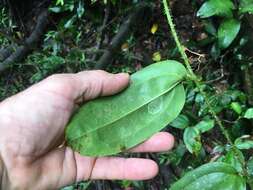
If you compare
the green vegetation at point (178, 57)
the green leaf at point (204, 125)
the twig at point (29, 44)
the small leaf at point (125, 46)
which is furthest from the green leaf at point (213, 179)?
the twig at point (29, 44)

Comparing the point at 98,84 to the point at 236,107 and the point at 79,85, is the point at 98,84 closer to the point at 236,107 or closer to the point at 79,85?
the point at 79,85

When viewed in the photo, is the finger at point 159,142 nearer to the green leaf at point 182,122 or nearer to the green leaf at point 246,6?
the green leaf at point 182,122

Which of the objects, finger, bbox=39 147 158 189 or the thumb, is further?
finger, bbox=39 147 158 189

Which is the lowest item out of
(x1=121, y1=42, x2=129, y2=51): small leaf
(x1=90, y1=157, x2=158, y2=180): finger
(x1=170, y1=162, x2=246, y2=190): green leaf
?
(x1=90, y1=157, x2=158, y2=180): finger

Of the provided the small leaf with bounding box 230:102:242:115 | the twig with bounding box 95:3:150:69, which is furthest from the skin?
the twig with bounding box 95:3:150:69

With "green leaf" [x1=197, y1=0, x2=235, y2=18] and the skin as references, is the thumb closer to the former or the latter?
the skin
